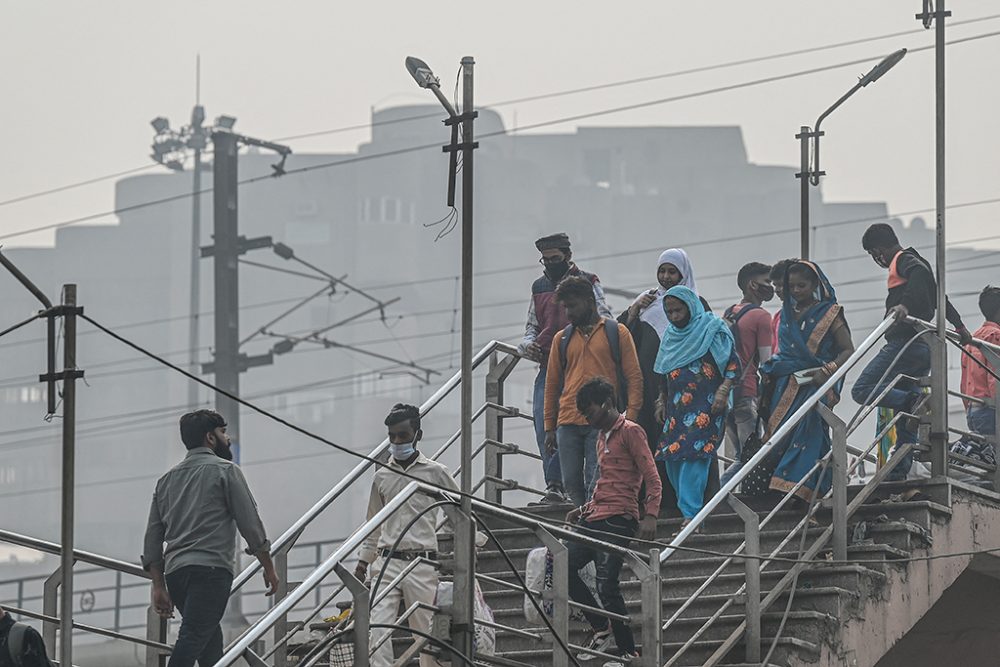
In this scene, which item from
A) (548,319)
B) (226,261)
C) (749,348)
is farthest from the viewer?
(226,261)

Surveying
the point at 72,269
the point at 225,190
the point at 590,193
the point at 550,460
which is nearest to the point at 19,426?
the point at 72,269

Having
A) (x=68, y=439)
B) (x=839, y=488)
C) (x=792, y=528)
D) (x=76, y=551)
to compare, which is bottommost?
(x=792, y=528)

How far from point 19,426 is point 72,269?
38.5 ft

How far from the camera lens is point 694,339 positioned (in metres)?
12.8

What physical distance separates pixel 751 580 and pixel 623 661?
0.93m

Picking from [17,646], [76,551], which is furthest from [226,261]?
[17,646]

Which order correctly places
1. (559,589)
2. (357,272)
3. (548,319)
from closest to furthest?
1. (559,589)
2. (548,319)
3. (357,272)

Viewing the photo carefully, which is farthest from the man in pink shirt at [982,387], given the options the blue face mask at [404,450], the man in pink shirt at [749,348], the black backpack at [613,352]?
the blue face mask at [404,450]

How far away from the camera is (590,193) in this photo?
4606 inches

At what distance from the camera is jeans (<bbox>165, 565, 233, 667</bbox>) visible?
32.4 ft

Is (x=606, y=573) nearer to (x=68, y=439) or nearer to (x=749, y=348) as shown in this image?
(x=68, y=439)

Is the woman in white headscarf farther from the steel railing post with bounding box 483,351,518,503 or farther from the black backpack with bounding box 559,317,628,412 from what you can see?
the steel railing post with bounding box 483,351,518,503

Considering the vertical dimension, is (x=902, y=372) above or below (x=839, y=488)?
above

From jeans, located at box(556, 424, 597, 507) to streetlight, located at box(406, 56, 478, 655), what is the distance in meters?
2.30
